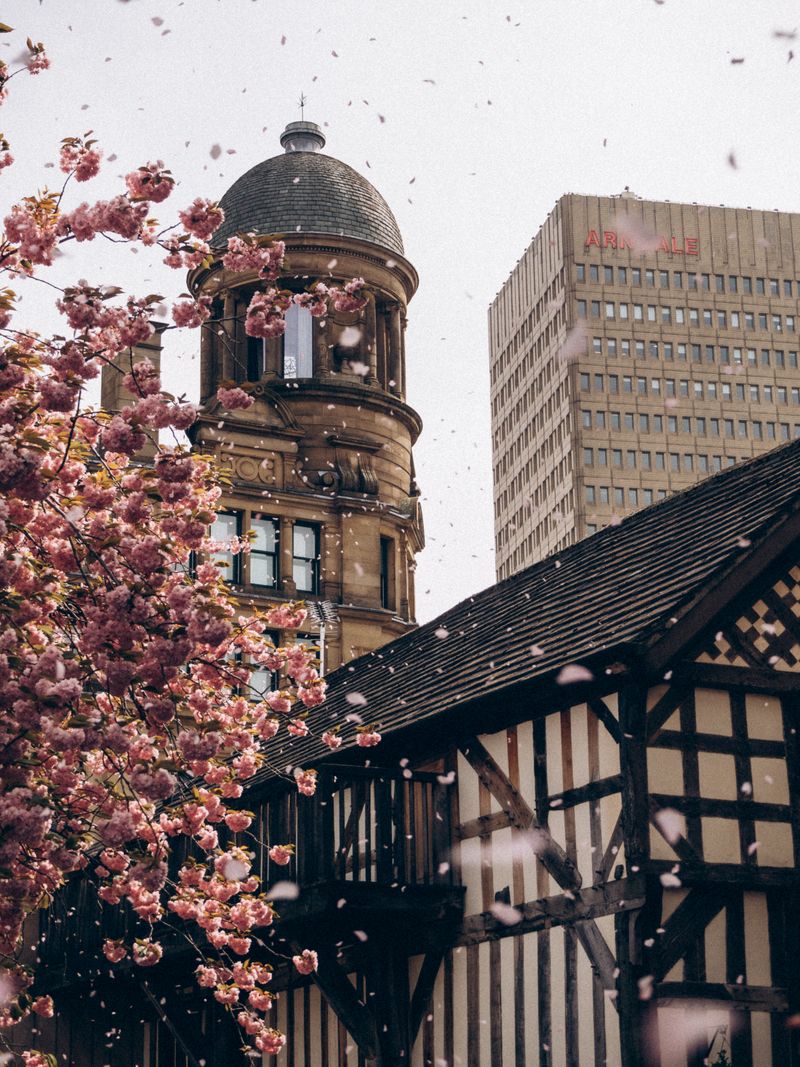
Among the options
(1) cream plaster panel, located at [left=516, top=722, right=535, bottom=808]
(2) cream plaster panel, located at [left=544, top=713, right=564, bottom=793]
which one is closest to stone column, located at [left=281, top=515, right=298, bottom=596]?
(1) cream plaster panel, located at [left=516, top=722, right=535, bottom=808]

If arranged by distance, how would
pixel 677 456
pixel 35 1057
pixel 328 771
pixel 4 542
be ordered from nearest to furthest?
1. pixel 4 542
2. pixel 35 1057
3. pixel 328 771
4. pixel 677 456

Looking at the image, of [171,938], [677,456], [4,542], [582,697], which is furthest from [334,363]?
[677,456]

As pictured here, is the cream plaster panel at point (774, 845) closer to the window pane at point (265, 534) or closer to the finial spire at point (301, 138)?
the window pane at point (265, 534)

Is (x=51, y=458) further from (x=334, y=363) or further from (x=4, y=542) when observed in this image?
(x=334, y=363)

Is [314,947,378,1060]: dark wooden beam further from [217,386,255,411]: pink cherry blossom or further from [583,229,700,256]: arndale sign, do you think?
[583,229,700,256]: arndale sign

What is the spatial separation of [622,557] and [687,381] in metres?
91.6

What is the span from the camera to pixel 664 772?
44.5 feet

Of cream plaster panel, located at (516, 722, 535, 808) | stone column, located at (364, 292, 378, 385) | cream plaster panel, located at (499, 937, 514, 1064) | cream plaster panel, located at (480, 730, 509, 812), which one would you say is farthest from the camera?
stone column, located at (364, 292, 378, 385)

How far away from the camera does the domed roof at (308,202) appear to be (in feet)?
168

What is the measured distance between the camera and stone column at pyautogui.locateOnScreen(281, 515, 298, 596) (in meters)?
45.8

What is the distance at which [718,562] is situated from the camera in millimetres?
14023

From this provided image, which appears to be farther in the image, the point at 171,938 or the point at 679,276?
the point at 679,276

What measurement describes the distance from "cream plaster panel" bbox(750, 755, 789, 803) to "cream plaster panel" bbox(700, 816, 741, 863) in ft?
1.27

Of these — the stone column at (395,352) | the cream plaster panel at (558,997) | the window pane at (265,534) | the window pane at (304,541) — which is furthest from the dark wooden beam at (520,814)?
the stone column at (395,352)
